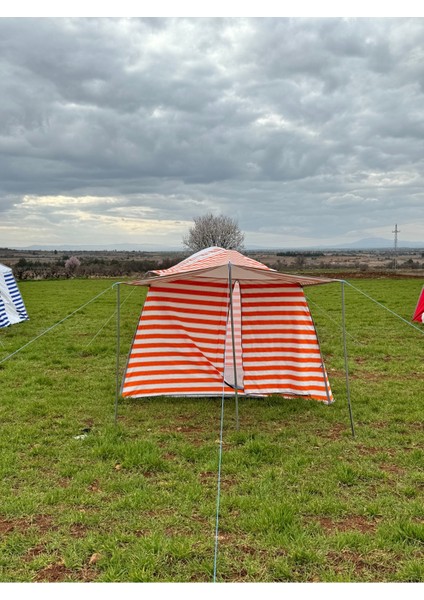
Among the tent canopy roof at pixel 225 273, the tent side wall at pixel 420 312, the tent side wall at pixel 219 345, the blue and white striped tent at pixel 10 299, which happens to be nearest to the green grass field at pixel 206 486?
the tent side wall at pixel 219 345

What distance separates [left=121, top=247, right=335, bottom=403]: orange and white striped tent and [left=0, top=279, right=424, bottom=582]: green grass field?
29 cm

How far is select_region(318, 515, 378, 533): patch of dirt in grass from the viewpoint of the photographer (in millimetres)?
3863

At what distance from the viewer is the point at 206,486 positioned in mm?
4582

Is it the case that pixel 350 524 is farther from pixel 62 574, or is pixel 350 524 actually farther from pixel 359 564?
pixel 62 574

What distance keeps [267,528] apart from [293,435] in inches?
83.9

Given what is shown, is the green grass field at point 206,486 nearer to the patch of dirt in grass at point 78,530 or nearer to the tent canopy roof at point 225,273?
the patch of dirt in grass at point 78,530

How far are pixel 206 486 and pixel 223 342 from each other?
9.33 ft

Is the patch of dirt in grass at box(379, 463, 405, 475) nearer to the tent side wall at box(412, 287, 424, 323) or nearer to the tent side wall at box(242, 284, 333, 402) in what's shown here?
the tent side wall at box(242, 284, 333, 402)

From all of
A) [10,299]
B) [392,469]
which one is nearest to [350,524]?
[392,469]

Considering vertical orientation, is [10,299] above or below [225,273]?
below

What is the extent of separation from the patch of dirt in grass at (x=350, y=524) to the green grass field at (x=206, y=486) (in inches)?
0.6

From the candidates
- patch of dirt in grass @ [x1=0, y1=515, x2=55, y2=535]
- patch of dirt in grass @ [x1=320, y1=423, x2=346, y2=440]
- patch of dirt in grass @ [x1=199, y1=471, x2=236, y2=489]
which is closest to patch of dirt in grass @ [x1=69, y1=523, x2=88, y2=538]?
patch of dirt in grass @ [x1=0, y1=515, x2=55, y2=535]

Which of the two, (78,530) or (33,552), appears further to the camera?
(78,530)

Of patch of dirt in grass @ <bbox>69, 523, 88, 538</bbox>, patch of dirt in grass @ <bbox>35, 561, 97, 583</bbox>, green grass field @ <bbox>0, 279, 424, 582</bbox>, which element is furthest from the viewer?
patch of dirt in grass @ <bbox>69, 523, 88, 538</bbox>
